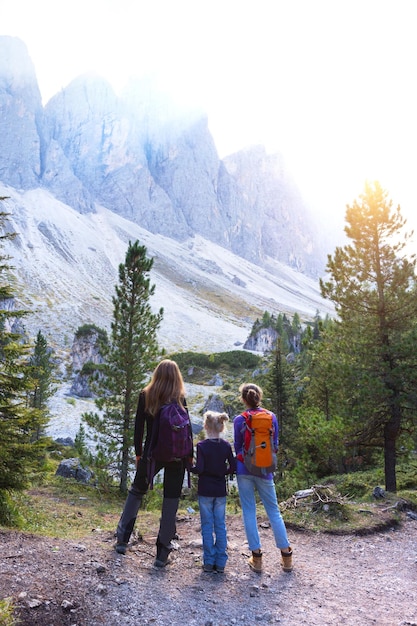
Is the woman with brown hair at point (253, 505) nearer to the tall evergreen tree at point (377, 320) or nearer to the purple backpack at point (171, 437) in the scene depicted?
the purple backpack at point (171, 437)

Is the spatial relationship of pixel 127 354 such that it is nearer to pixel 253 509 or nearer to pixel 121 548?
pixel 121 548

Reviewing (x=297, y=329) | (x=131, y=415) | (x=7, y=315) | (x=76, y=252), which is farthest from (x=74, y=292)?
(x=7, y=315)

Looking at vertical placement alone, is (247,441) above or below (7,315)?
below

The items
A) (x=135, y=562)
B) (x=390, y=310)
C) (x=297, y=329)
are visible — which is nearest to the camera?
(x=135, y=562)

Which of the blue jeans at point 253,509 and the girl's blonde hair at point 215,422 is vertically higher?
the girl's blonde hair at point 215,422

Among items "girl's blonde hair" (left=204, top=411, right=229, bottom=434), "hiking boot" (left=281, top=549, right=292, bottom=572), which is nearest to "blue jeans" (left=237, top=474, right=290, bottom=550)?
"hiking boot" (left=281, top=549, right=292, bottom=572)

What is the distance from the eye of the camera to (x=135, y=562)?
559 centimetres

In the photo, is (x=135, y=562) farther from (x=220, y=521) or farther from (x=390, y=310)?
(x=390, y=310)

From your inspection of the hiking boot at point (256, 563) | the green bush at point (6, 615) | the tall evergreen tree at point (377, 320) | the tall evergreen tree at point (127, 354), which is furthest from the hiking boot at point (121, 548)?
the tall evergreen tree at point (127, 354)

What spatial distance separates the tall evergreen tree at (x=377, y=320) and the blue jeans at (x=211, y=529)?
7273 millimetres

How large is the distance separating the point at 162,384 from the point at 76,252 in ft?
466

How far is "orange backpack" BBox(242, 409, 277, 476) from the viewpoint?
575cm

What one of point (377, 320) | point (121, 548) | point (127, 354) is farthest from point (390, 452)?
point (127, 354)

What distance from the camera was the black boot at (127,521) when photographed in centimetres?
572
